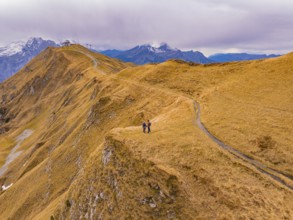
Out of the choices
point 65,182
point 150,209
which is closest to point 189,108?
point 150,209

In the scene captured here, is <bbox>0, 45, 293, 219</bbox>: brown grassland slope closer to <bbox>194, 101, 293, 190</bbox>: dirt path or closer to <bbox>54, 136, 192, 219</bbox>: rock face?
<bbox>54, 136, 192, 219</bbox>: rock face

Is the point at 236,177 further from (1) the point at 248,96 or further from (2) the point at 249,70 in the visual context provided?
(2) the point at 249,70

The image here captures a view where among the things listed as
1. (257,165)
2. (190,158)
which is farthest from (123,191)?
(257,165)

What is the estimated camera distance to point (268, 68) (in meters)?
69.9

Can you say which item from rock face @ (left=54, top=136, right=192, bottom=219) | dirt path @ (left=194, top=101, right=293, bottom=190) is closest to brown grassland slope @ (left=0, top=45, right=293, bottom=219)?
rock face @ (left=54, top=136, right=192, bottom=219)

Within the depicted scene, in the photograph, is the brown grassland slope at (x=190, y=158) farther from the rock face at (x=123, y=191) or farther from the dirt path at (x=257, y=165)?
the dirt path at (x=257, y=165)

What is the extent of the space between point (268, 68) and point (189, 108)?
91.1 ft

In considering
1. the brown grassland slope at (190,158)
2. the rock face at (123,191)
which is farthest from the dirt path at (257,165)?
→ the rock face at (123,191)

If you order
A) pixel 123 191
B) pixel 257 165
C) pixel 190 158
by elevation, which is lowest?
pixel 123 191

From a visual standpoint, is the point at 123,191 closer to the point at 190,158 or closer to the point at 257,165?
the point at 190,158

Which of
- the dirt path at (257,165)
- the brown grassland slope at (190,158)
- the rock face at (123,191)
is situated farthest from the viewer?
the dirt path at (257,165)

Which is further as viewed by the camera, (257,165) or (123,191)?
(123,191)

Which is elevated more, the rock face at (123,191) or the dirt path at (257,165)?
the dirt path at (257,165)

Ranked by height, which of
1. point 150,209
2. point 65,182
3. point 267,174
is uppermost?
point 267,174
